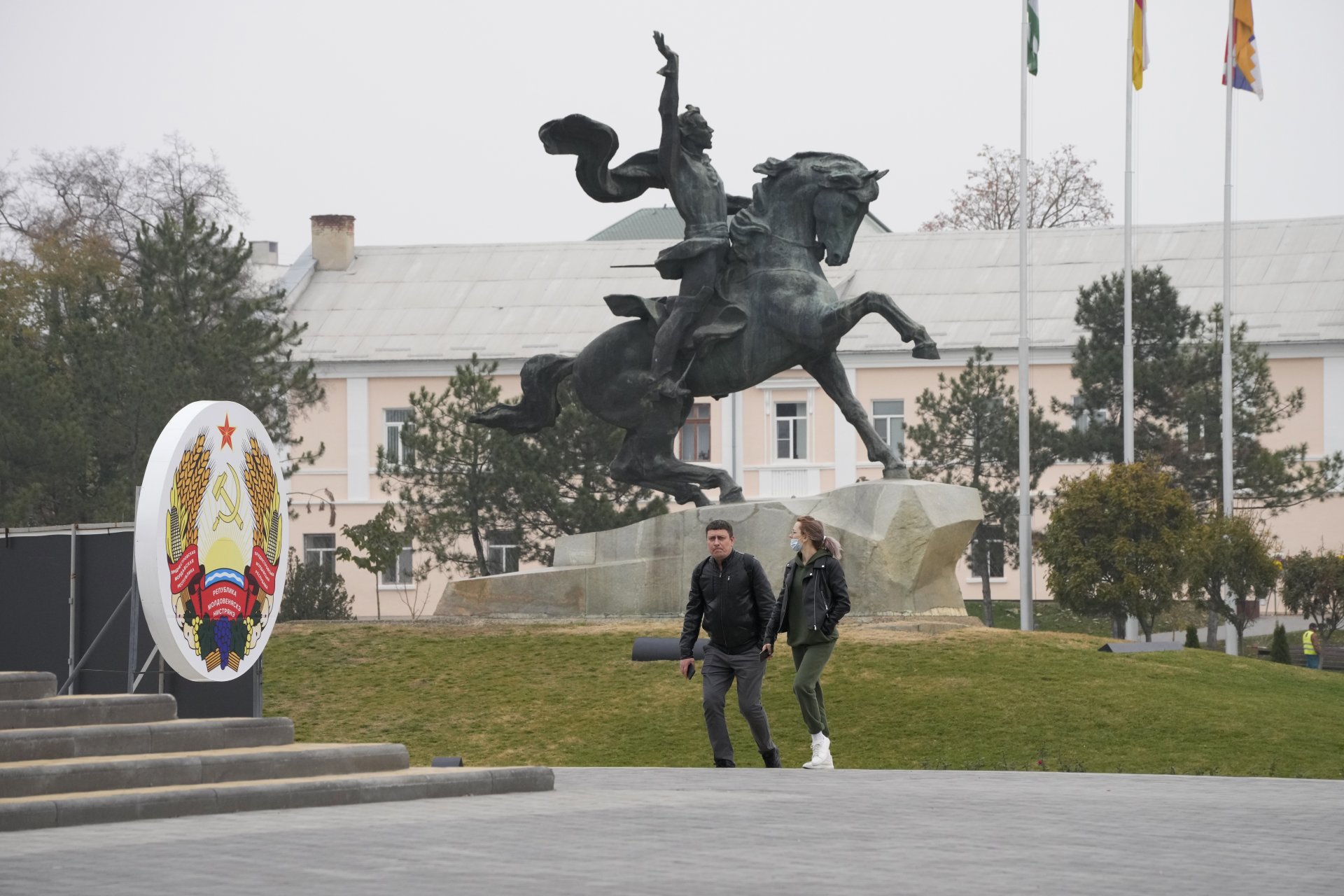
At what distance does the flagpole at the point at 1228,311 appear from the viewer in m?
37.4

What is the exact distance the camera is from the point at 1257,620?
43.4 meters

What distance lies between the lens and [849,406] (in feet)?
68.3

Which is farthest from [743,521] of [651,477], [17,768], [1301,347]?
[1301,347]

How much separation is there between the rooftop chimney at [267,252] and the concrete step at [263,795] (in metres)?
53.3

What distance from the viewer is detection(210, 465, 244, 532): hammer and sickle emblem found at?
11219 millimetres

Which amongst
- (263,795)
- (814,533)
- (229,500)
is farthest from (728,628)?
(263,795)

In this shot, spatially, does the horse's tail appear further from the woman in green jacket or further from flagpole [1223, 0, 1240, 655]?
flagpole [1223, 0, 1240, 655]

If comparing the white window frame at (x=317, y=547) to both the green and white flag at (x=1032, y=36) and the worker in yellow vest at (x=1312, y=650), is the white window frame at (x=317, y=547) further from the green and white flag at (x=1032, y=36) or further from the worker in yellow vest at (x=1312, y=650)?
the worker in yellow vest at (x=1312, y=650)

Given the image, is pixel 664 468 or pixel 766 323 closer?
pixel 766 323

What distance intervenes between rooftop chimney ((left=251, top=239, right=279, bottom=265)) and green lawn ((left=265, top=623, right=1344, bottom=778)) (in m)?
44.3

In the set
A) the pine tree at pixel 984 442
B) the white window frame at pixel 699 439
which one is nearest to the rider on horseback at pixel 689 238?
the pine tree at pixel 984 442

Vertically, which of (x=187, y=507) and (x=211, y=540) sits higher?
(x=187, y=507)

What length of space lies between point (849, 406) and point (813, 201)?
6.75 ft

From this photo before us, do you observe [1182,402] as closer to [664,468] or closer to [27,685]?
[664,468]
